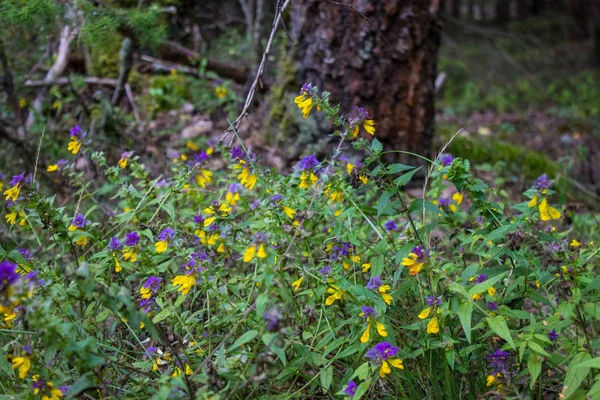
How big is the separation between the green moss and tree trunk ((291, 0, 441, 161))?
3.15ft

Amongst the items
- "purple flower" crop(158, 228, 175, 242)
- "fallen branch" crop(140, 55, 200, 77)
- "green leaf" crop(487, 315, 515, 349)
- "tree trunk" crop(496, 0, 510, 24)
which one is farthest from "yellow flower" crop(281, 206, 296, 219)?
"tree trunk" crop(496, 0, 510, 24)

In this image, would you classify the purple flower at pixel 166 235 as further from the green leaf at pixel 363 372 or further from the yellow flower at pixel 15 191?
the green leaf at pixel 363 372

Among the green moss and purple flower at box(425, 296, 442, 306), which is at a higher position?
purple flower at box(425, 296, 442, 306)

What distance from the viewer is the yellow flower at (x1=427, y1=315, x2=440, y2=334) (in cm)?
166

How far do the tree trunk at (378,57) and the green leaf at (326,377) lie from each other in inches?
88.0

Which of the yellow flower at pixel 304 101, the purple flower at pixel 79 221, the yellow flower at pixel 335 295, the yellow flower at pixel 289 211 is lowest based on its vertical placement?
the yellow flower at pixel 335 295

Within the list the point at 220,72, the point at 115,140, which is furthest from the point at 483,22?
the point at 115,140

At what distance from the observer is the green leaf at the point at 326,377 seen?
1642 millimetres

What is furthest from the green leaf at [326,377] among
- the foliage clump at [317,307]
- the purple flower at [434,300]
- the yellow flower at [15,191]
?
the yellow flower at [15,191]

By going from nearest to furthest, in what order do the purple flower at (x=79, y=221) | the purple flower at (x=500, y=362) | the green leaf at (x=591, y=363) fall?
the green leaf at (x=591, y=363) → the purple flower at (x=500, y=362) → the purple flower at (x=79, y=221)

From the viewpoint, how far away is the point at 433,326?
167 cm

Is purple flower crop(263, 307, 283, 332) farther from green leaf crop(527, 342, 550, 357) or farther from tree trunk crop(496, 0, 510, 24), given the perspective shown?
tree trunk crop(496, 0, 510, 24)

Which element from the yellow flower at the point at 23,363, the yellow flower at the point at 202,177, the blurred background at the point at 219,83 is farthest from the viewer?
the blurred background at the point at 219,83

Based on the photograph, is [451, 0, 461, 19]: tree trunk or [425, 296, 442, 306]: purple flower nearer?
[425, 296, 442, 306]: purple flower
